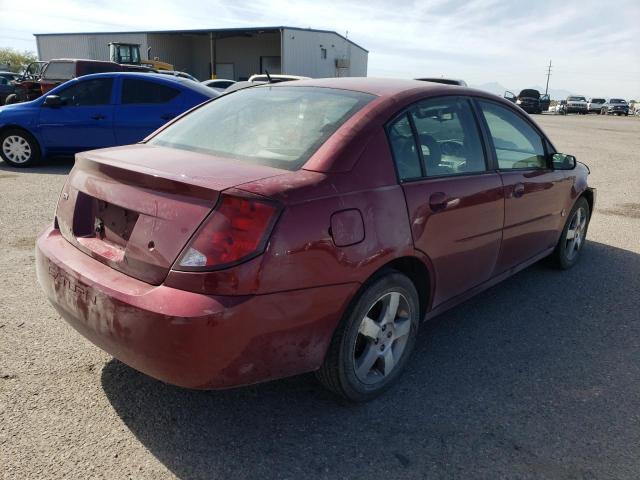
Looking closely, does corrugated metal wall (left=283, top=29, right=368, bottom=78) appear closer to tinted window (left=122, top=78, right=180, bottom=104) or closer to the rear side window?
the rear side window

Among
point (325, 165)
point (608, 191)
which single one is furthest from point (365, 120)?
point (608, 191)

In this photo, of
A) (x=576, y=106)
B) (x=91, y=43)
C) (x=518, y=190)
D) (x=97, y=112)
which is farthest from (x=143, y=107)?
(x=576, y=106)

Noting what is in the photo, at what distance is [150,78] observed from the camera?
8758mm

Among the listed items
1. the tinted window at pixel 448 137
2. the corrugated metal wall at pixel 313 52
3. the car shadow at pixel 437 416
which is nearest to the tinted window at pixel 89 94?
the car shadow at pixel 437 416

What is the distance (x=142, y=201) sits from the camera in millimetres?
2277

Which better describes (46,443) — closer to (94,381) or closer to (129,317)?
(94,381)

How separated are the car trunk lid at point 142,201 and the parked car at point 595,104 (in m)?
58.9

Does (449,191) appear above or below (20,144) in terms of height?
above

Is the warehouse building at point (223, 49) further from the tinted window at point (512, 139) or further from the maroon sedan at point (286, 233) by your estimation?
the maroon sedan at point (286, 233)

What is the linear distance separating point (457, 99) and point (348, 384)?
1903mm

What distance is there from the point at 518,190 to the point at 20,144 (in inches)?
329

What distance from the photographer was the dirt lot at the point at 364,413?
88.4 inches

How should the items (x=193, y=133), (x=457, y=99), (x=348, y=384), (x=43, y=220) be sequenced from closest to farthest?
(x=348, y=384) < (x=193, y=133) < (x=457, y=99) < (x=43, y=220)

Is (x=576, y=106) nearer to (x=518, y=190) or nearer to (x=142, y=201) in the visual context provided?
(x=518, y=190)
